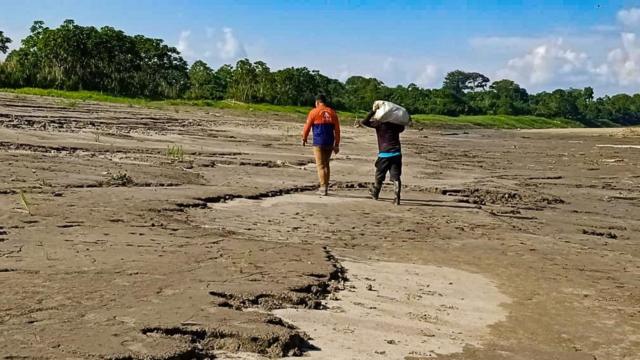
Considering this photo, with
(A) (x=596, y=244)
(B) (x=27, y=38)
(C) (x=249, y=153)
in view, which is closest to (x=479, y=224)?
(A) (x=596, y=244)

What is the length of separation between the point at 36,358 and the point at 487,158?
22.1 m

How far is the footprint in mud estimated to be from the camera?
16.3 feet

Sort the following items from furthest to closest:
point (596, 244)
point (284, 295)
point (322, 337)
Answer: point (596, 244), point (284, 295), point (322, 337)

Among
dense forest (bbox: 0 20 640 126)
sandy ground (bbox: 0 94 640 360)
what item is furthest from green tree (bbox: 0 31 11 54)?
sandy ground (bbox: 0 94 640 360)

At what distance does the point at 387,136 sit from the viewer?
12.6 meters

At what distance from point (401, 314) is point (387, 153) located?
6817 mm

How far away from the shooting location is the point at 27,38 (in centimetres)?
5775

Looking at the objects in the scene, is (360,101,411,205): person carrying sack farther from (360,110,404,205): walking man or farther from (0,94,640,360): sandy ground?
(0,94,640,360): sandy ground

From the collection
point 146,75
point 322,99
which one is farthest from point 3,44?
point 322,99

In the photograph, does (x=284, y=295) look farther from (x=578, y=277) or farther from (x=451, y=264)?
(x=578, y=277)

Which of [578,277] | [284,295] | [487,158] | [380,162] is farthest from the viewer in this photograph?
[487,158]

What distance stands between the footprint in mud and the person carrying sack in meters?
4.79

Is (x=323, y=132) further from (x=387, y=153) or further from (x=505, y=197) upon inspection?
(x=505, y=197)

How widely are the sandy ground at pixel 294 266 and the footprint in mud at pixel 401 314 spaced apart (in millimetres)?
21
